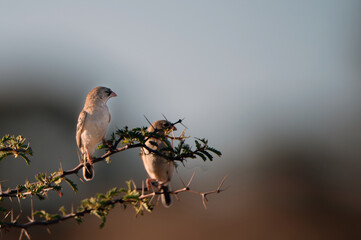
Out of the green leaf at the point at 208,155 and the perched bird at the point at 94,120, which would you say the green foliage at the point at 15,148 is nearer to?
the green leaf at the point at 208,155

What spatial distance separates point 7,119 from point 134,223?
12392mm

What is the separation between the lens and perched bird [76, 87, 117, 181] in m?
6.55

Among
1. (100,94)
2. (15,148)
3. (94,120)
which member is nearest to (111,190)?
(15,148)

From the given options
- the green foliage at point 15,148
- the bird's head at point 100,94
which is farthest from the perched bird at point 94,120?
the green foliage at point 15,148

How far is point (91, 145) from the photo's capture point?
21.8 ft

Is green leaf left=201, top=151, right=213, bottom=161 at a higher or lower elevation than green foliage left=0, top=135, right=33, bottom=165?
lower

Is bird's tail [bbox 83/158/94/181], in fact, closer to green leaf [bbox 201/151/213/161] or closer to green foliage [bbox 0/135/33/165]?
green foliage [bbox 0/135/33/165]

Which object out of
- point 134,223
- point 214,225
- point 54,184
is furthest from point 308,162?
point 54,184

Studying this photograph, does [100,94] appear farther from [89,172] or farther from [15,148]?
[15,148]

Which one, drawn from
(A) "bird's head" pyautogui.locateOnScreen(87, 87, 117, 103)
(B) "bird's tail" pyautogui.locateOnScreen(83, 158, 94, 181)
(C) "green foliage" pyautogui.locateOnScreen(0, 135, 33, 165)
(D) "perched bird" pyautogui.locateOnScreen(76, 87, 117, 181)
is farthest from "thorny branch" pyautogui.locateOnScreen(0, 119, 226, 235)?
(A) "bird's head" pyautogui.locateOnScreen(87, 87, 117, 103)

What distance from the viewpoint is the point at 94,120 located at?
6586mm

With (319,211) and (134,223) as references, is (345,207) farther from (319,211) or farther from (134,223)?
(134,223)

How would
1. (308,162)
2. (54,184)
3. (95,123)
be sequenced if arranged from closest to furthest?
(54,184), (95,123), (308,162)

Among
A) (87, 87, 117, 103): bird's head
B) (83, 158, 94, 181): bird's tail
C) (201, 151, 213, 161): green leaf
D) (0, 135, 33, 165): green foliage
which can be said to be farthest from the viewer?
(87, 87, 117, 103): bird's head
